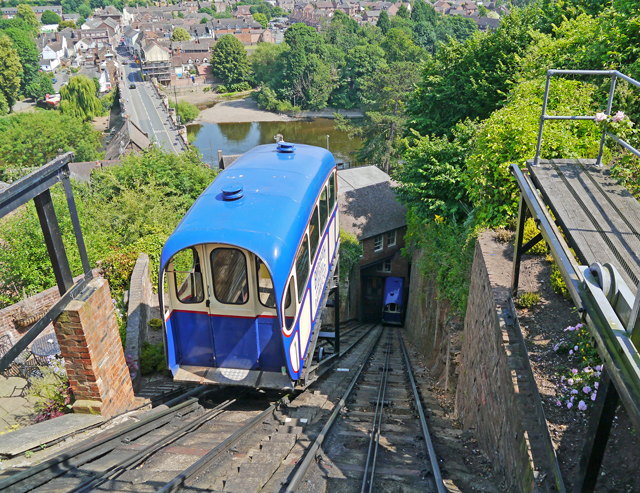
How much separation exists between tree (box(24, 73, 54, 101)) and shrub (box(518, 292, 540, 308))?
103509mm

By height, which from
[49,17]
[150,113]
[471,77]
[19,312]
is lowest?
[150,113]

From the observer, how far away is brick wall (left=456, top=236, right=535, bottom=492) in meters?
4.94

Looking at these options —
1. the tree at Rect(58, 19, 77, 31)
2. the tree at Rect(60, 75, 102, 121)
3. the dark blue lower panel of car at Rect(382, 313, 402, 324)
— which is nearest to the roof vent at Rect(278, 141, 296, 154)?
the dark blue lower panel of car at Rect(382, 313, 402, 324)

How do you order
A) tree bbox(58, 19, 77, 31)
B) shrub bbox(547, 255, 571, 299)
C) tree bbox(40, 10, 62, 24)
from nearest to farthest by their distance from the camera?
shrub bbox(547, 255, 571, 299) → tree bbox(58, 19, 77, 31) → tree bbox(40, 10, 62, 24)

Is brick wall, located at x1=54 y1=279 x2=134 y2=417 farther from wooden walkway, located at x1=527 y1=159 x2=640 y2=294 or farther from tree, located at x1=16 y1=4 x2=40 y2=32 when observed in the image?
tree, located at x1=16 y1=4 x2=40 y2=32

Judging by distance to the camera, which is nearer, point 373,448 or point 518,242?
point 518,242

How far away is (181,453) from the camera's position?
18.5 ft

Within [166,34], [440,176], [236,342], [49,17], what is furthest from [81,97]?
[49,17]

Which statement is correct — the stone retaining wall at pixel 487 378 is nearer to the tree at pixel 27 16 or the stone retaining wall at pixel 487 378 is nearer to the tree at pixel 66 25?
the tree at pixel 66 25

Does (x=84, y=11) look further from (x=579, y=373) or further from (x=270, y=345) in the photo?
(x=579, y=373)

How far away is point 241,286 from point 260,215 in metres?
1.10

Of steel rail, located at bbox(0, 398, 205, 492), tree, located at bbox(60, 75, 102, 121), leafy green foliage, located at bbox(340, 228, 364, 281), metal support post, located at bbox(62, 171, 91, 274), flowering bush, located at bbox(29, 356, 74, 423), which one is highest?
metal support post, located at bbox(62, 171, 91, 274)

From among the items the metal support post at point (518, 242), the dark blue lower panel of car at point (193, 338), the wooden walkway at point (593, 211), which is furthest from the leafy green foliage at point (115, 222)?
the wooden walkway at point (593, 211)

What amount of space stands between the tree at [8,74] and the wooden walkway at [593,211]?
93.5 metres
